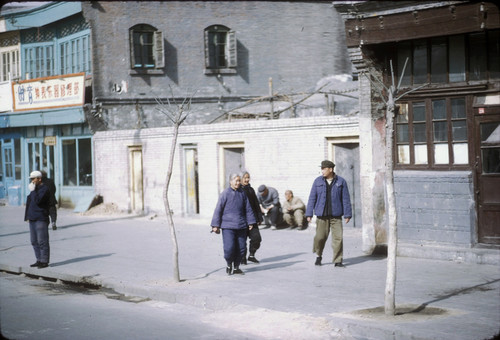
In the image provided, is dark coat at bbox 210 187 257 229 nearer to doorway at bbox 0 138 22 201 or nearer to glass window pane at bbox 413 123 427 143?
glass window pane at bbox 413 123 427 143

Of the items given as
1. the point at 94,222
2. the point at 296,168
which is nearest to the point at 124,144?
the point at 94,222

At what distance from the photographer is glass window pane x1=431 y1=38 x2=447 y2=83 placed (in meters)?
13.5

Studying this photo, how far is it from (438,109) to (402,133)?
3.00 feet

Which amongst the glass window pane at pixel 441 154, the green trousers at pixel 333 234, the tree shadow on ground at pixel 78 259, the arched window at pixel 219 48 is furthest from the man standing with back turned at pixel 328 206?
the arched window at pixel 219 48

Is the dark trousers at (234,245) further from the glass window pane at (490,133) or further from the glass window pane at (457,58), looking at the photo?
the glass window pane at (457,58)

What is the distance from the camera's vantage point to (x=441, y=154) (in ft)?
45.1

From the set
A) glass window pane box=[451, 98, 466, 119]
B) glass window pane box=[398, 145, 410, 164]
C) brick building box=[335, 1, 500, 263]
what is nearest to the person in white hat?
brick building box=[335, 1, 500, 263]

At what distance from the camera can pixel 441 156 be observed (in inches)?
541

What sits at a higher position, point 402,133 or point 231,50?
point 231,50

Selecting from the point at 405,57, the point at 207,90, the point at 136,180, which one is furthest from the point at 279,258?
the point at 207,90

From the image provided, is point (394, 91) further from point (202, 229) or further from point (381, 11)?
point (202, 229)

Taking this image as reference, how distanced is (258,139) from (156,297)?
35.9 feet

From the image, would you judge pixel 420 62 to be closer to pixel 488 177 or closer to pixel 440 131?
pixel 440 131

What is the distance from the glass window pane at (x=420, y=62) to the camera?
13.7 m
